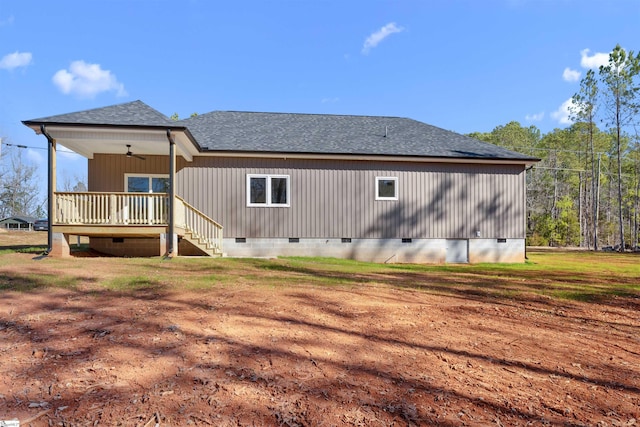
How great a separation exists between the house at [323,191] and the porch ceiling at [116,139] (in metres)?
0.11

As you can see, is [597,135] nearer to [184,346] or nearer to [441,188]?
[441,188]

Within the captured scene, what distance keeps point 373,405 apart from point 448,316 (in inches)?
115

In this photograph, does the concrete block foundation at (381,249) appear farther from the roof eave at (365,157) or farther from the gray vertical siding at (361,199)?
the roof eave at (365,157)

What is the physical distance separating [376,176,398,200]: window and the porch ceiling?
23.1 feet

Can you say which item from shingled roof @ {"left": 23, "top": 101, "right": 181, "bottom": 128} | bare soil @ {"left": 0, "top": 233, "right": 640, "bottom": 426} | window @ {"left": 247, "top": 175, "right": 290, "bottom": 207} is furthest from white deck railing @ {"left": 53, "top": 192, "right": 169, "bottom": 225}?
bare soil @ {"left": 0, "top": 233, "right": 640, "bottom": 426}

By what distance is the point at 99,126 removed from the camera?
33.9 ft

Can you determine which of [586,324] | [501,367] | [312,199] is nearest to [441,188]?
[312,199]

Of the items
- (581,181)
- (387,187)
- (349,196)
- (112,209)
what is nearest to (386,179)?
(387,187)

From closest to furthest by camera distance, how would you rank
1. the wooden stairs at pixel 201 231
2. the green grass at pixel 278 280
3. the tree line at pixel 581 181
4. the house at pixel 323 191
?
the green grass at pixel 278 280
the wooden stairs at pixel 201 231
the house at pixel 323 191
the tree line at pixel 581 181

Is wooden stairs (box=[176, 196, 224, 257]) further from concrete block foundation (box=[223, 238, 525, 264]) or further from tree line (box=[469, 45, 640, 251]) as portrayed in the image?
tree line (box=[469, 45, 640, 251])

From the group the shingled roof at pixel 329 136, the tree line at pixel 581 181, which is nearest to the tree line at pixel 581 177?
the tree line at pixel 581 181

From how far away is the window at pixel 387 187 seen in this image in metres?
14.5

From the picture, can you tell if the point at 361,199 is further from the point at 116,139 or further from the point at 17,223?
the point at 17,223

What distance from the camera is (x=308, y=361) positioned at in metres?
3.63
